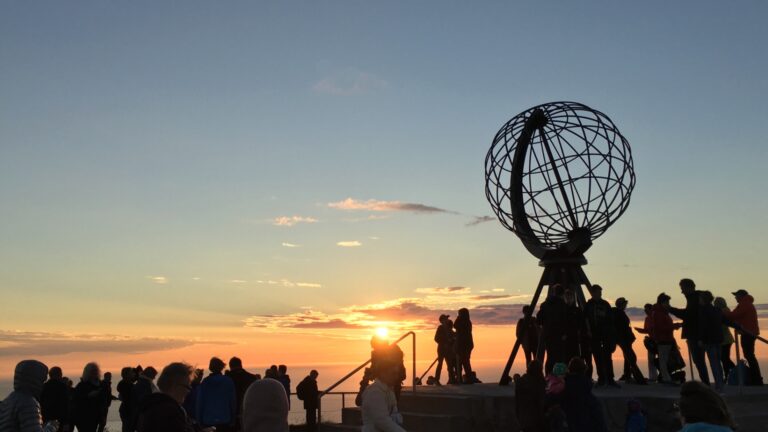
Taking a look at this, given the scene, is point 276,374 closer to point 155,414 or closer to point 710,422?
point 155,414

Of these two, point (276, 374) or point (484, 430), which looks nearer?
point (484, 430)

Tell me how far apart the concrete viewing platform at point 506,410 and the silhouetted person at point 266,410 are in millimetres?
7676

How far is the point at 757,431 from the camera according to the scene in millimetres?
11102

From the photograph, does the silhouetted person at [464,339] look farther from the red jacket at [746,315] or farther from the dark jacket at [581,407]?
the dark jacket at [581,407]

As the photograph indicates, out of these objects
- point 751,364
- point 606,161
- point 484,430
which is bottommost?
point 484,430

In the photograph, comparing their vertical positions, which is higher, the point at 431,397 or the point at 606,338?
the point at 606,338

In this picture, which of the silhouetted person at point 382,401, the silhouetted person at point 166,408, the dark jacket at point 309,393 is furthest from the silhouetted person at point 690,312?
the silhouetted person at point 166,408

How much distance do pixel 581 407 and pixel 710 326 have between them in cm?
506

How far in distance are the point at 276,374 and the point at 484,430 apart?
473 cm

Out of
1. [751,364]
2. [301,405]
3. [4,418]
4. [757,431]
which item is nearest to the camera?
[4,418]

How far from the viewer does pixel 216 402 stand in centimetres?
975

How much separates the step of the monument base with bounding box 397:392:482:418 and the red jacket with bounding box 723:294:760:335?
537 centimetres

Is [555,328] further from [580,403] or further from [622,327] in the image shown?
[580,403]

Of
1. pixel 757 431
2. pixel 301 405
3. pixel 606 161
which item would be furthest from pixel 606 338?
pixel 301 405
